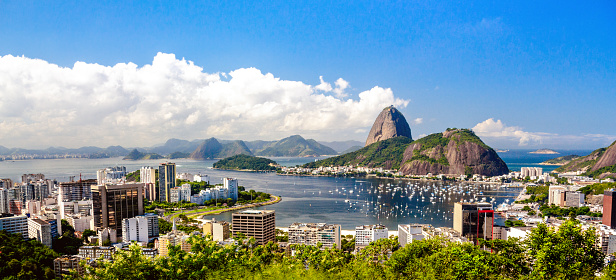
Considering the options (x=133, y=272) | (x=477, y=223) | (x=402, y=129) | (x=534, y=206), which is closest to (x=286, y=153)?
(x=402, y=129)

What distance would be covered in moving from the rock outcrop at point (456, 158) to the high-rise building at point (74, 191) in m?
23.1

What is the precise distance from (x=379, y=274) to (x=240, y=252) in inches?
53.5

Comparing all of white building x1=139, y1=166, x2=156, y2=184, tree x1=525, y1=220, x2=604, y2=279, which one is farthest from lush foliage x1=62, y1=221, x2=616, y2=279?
white building x1=139, y1=166, x2=156, y2=184

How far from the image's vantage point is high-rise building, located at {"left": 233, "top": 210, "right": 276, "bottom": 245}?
28.6 ft

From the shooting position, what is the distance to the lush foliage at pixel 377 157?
35494 mm

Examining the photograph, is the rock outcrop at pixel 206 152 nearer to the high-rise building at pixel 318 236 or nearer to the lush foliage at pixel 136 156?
the lush foliage at pixel 136 156

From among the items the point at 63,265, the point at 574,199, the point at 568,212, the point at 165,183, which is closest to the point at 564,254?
the point at 63,265

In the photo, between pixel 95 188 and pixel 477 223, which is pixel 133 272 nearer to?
pixel 477 223

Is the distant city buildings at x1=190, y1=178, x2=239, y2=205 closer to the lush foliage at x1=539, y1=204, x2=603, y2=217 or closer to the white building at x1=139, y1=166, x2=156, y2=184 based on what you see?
the white building at x1=139, y1=166, x2=156, y2=184

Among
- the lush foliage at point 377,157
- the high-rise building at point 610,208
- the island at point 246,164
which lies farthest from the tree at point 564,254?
the island at point 246,164

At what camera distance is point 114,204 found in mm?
10070

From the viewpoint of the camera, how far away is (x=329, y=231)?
26.8 feet

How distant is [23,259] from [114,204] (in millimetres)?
4044

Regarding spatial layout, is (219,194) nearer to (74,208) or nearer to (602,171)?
(74,208)
